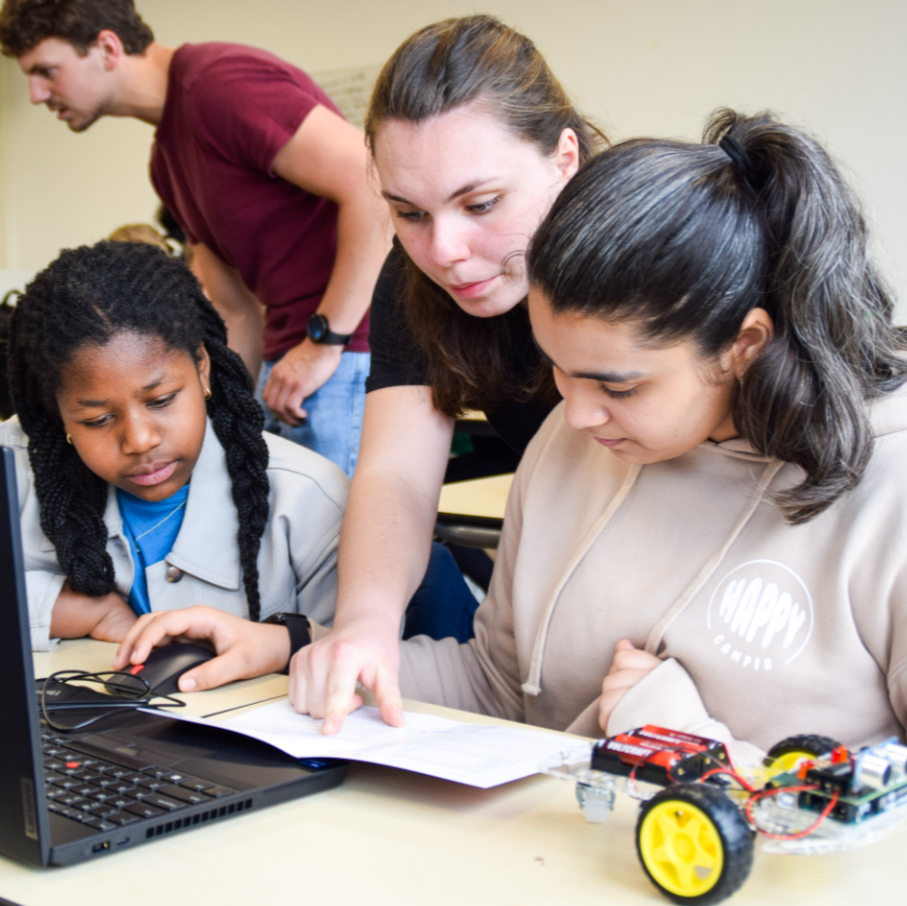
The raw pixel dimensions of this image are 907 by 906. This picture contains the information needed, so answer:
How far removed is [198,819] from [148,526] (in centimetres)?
73

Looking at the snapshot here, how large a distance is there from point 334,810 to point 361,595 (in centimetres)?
32

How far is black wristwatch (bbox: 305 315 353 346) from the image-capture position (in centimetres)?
174

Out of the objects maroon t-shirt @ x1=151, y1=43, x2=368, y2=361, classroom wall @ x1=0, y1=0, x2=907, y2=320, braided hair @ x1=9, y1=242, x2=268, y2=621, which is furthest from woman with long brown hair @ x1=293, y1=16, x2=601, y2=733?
classroom wall @ x1=0, y1=0, x2=907, y2=320

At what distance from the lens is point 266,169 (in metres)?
1.74

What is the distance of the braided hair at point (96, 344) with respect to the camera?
1250mm

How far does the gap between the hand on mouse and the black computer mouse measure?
0.04 feet

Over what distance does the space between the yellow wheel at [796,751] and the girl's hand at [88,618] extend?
0.83m

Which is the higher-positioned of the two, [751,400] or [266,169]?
[266,169]

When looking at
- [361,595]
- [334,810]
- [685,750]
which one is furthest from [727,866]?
[361,595]

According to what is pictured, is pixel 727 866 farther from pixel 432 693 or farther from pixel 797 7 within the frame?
pixel 797 7

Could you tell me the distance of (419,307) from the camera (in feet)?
3.96

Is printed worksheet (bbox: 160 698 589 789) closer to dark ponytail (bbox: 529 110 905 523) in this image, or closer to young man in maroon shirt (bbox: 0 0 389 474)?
dark ponytail (bbox: 529 110 905 523)

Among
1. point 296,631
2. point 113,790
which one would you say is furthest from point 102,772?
point 296,631

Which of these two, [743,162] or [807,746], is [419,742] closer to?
[807,746]
